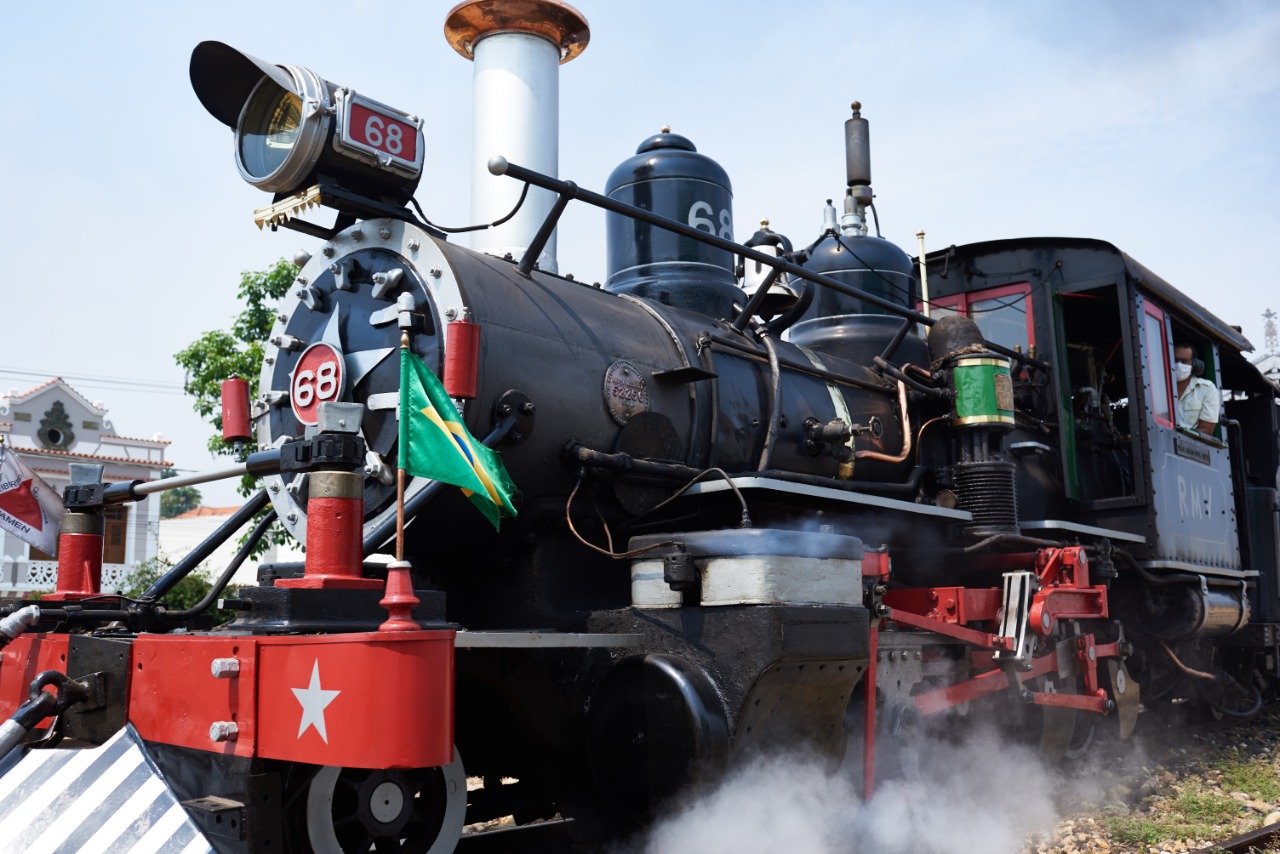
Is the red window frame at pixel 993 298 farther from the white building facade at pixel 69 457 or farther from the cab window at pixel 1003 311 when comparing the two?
the white building facade at pixel 69 457

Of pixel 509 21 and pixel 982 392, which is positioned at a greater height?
pixel 509 21

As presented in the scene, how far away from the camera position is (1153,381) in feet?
20.7

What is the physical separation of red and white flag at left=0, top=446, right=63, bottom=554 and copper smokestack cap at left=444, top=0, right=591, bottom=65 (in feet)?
18.0

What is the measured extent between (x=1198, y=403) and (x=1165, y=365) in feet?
2.21

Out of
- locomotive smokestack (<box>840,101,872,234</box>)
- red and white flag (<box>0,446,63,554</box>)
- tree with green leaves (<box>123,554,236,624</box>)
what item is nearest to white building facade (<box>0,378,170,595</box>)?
tree with green leaves (<box>123,554,236,624</box>)

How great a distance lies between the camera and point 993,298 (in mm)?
6867

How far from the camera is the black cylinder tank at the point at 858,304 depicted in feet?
19.0

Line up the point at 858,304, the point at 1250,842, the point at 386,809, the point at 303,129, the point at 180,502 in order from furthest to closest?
the point at 180,502
the point at 858,304
the point at 1250,842
the point at 303,129
the point at 386,809

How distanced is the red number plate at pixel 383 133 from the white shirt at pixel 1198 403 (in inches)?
199

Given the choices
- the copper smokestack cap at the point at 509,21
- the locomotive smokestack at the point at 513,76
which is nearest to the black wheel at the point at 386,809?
Result: the locomotive smokestack at the point at 513,76

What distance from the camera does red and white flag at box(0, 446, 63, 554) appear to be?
16.0ft

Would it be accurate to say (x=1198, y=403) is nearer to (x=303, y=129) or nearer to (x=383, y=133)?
(x=383, y=133)

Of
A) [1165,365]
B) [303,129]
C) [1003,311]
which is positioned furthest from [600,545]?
[1165,365]

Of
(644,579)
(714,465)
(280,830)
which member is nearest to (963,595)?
(714,465)
